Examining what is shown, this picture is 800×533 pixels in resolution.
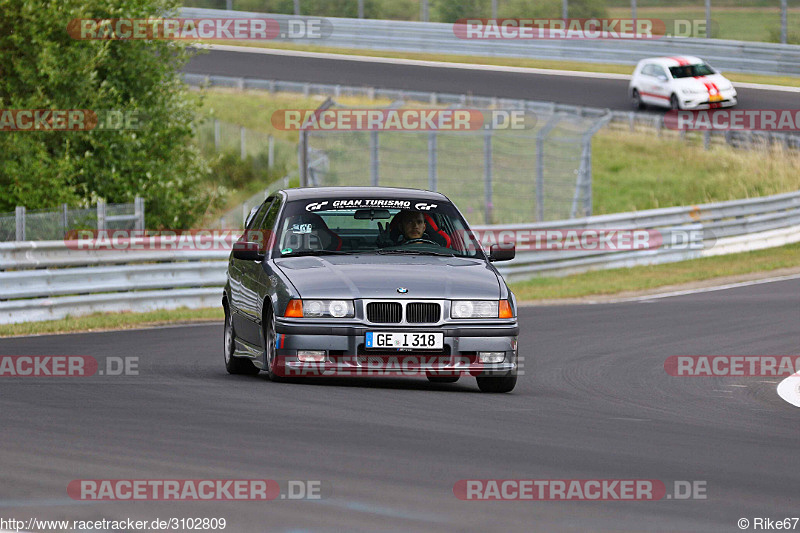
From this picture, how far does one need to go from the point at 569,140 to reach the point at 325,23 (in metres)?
27.0

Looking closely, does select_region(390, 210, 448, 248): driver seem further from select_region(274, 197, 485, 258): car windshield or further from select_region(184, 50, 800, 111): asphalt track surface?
select_region(184, 50, 800, 111): asphalt track surface

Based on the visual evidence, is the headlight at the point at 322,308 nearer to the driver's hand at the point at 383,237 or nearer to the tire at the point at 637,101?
the driver's hand at the point at 383,237

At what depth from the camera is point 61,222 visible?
19.3 meters

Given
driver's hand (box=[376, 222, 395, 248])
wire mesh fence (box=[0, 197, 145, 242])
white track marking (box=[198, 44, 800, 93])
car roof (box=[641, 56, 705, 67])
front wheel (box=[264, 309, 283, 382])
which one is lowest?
wire mesh fence (box=[0, 197, 145, 242])

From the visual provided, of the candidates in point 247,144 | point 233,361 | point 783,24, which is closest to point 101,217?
point 233,361

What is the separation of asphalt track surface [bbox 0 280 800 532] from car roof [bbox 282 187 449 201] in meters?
1.49

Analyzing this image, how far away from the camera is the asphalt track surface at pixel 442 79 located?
138ft

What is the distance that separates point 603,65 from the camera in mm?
47812

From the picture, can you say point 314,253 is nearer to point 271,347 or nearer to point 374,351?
point 271,347

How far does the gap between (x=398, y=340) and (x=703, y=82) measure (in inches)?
1231

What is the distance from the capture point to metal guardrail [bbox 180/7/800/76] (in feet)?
143

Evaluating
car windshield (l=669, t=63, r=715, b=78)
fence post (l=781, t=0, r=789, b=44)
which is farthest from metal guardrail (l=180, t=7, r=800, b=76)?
car windshield (l=669, t=63, r=715, b=78)

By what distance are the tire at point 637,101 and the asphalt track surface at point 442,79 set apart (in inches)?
21.0

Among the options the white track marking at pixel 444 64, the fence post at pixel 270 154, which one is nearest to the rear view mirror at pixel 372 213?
the fence post at pixel 270 154
